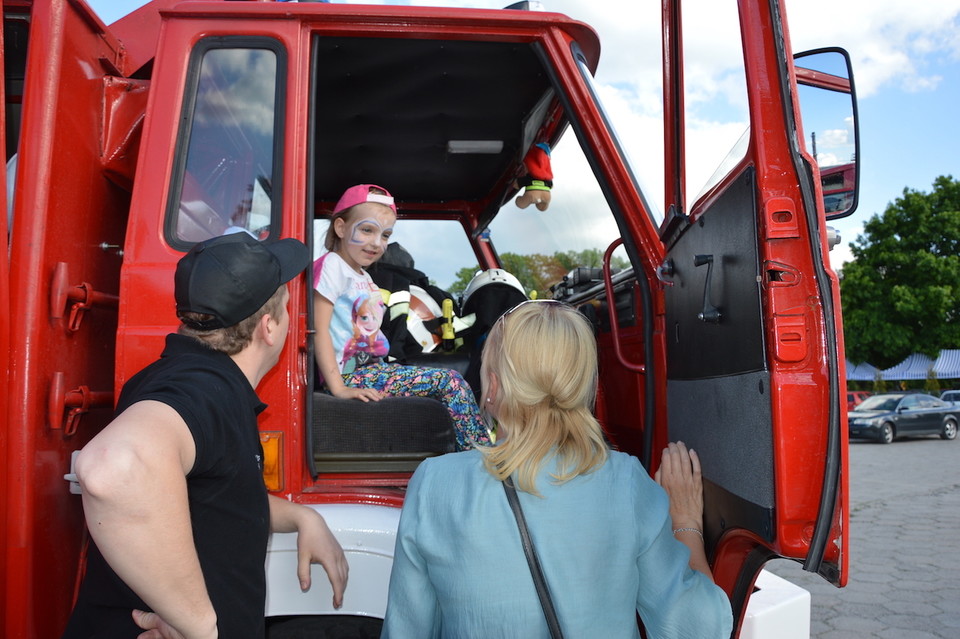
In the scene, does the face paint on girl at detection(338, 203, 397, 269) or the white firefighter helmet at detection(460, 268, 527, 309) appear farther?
the white firefighter helmet at detection(460, 268, 527, 309)

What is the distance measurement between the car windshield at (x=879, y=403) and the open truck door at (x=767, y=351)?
18063mm

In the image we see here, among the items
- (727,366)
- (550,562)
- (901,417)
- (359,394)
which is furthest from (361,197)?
(901,417)

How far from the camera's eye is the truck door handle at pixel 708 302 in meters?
1.72

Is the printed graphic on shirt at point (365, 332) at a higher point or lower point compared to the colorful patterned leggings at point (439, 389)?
higher

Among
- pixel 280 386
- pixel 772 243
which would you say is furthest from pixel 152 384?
pixel 772 243

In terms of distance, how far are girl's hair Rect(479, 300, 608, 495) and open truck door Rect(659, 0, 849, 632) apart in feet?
1.28

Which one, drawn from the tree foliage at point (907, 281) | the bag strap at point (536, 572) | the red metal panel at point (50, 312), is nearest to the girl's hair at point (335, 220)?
the red metal panel at point (50, 312)

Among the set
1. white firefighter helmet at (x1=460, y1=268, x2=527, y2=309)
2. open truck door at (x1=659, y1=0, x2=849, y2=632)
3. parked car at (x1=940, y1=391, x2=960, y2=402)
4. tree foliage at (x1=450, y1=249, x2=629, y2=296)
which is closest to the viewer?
open truck door at (x1=659, y1=0, x2=849, y2=632)

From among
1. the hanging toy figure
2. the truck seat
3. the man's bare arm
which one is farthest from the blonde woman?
the hanging toy figure

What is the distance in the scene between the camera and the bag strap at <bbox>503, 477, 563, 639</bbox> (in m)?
1.27

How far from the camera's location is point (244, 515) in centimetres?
150

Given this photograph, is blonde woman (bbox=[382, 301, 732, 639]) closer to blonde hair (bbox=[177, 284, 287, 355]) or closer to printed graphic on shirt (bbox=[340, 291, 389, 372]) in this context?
blonde hair (bbox=[177, 284, 287, 355])

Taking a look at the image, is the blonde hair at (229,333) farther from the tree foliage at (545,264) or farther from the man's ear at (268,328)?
the tree foliage at (545,264)

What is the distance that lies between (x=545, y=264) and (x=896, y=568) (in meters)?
4.37
